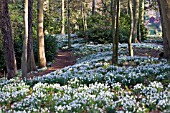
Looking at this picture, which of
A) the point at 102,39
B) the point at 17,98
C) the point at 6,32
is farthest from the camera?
the point at 102,39

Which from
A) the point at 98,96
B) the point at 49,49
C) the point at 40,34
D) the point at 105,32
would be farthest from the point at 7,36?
the point at 105,32

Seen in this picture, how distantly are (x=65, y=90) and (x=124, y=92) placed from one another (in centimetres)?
191

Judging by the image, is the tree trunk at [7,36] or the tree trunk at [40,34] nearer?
the tree trunk at [7,36]

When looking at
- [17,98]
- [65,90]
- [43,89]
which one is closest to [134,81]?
[65,90]

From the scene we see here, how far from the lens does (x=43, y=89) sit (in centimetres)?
882

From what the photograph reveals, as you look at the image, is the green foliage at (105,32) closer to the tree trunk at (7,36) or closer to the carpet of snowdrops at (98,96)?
the tree trunk at (7,36)

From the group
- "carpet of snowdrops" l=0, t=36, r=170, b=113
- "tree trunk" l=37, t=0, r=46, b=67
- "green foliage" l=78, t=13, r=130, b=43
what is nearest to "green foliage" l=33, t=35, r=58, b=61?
"tree trunk" l=37, t=0, r=46, b=67

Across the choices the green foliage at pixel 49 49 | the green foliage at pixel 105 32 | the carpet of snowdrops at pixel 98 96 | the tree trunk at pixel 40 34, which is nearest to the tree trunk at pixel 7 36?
the tree trunk at pixel 40 34

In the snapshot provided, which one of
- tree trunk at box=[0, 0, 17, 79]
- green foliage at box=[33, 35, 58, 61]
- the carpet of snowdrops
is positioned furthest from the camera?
green foliage at box=[33, 35, 58, 61]

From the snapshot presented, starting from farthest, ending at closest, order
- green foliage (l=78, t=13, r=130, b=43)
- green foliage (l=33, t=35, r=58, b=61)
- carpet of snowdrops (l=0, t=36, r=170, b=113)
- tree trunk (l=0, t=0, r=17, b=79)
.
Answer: green foliage (l=78, t=13, r=130, b=43) → green foliage (l=33, t=35, r=58, b=61) → tree trunk (l=0, t=0, r=17, b=79) → carpet of snowdrops (l=0, t=36, r=170, b=113)

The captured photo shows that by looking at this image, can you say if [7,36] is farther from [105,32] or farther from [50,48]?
[105,32]

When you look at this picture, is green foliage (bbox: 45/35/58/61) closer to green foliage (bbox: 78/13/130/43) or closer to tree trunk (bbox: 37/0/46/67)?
tree trunk (bbox: 37/0/46/67)

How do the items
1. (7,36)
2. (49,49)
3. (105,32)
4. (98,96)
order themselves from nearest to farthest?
(98,96) < (7,36) < (49,49) < (105,32)

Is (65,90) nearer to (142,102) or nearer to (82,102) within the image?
(82,102)
